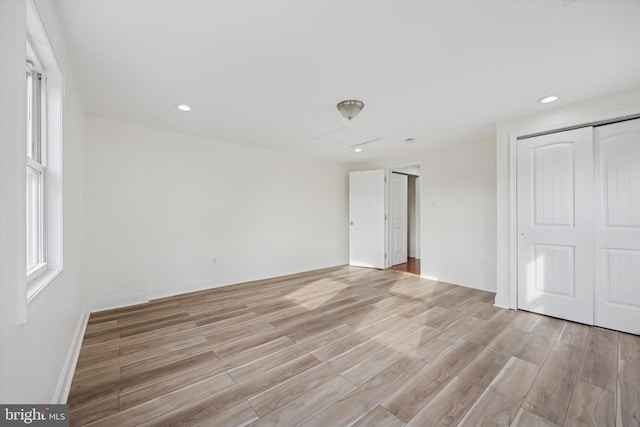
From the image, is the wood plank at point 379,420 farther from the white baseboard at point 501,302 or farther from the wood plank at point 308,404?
the white baseboard at point 501,302

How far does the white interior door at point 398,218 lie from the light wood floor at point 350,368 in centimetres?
256

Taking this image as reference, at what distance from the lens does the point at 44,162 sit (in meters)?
1.62

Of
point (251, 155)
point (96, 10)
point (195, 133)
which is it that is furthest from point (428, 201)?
point (96, 10)

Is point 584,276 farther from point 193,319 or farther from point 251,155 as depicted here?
point 251,155

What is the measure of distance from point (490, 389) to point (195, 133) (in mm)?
4366

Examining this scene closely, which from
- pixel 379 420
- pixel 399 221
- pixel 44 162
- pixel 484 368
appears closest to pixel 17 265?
pixel 44 162

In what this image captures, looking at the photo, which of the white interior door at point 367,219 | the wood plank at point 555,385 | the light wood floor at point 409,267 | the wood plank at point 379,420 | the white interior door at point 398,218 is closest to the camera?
the wood plank at point 379,420

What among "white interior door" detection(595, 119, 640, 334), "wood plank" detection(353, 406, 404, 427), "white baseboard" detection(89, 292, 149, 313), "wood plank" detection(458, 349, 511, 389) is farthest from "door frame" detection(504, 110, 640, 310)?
"white baseboard" detection(89, 292, 149, 313)

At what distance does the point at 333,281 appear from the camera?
4.41m

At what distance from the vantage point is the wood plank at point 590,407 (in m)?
1.45

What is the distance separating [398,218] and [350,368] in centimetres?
440

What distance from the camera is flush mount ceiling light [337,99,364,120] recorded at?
2617 mm

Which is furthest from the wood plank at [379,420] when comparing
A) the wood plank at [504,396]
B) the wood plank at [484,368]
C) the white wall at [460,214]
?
the white wall at [460,214]

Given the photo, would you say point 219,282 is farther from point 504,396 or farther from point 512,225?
point 512,225
